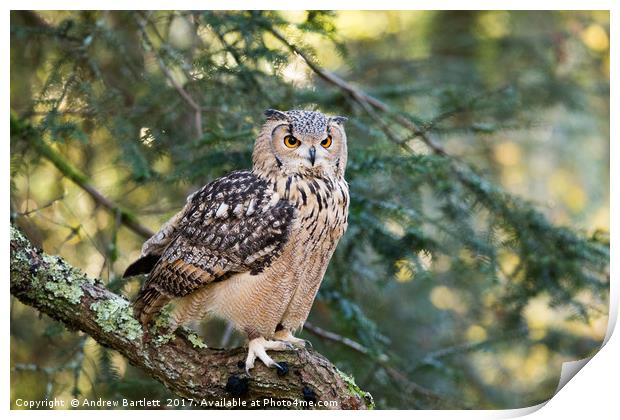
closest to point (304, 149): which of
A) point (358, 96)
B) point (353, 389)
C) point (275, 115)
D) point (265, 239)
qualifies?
point (275, 115)

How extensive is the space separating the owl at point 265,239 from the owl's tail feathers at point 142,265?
9cm

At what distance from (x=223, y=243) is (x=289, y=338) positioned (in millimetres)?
337

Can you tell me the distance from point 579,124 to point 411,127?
2860mm

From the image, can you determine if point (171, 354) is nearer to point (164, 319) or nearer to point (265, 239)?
point (164, 319)

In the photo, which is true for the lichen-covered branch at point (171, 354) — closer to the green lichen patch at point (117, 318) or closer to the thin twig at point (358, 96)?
the green lichen patch at point (117, 318)

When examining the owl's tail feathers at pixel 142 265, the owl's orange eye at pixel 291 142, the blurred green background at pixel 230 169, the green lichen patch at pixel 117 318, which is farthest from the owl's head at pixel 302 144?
the green lichen patch at pixel 117 318

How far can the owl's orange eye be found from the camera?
197cm

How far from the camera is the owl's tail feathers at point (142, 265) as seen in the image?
2.10 m

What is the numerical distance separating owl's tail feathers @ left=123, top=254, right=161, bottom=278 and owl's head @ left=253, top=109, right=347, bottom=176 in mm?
413
